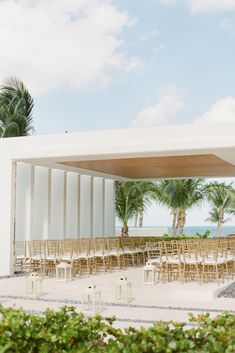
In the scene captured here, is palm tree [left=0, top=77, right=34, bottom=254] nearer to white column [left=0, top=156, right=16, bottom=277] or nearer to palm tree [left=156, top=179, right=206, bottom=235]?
palm tree [left=156, top=179, right=206, bottom=235]

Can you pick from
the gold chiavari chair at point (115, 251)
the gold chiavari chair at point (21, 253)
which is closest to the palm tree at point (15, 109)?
the gold chiavari chair at point (21, 253)

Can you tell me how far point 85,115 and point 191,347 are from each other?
44.4 metres

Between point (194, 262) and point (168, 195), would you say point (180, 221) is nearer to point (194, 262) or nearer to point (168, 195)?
point (168, 195)

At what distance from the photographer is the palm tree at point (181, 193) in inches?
1163

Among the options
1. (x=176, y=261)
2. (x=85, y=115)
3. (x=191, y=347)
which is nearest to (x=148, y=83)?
(x=85, y=115)

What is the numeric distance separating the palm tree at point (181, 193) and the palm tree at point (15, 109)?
8627mm

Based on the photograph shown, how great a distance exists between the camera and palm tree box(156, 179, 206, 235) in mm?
Result: 29531

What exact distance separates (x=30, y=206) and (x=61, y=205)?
1.93m

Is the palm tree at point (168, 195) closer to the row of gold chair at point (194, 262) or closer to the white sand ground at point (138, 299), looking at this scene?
the row of gold chair at point (194, 262)

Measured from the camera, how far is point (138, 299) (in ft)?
34.3

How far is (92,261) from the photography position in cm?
1623

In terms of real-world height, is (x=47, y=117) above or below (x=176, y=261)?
above

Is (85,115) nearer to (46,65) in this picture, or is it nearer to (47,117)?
(46,65)

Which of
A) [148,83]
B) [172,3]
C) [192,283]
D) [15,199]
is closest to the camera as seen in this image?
[192,283]
